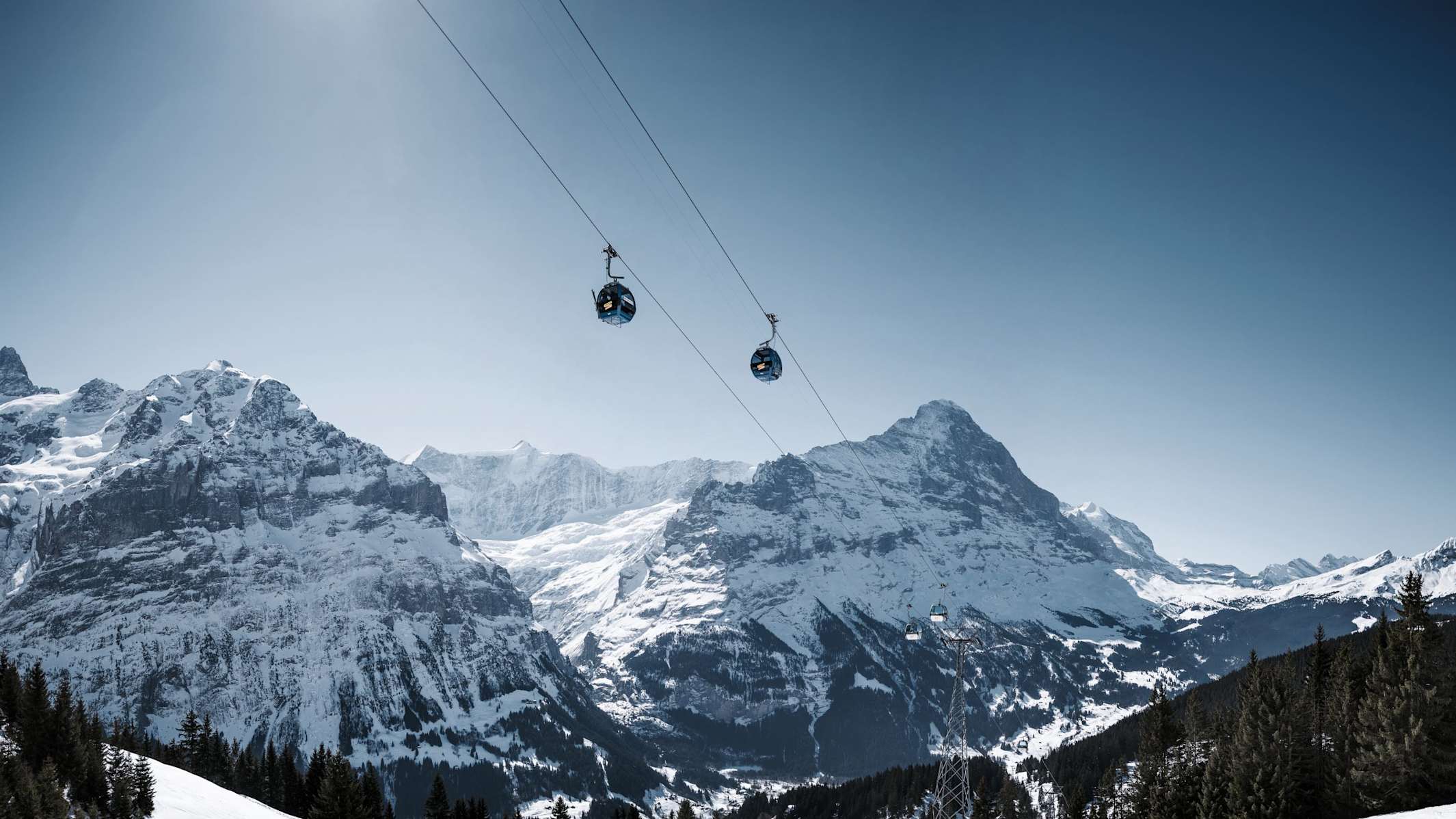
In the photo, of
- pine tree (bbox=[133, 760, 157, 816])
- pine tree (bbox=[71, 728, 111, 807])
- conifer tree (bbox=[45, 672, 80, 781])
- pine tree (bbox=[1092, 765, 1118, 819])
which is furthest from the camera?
pine tree (bbox=[1092, 765, 1118, 819])

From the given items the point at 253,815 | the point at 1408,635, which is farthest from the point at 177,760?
the point at 1408,635

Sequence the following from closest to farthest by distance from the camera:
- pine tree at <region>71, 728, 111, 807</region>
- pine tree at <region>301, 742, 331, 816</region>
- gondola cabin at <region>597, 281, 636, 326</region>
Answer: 1. gondola cabin at <region>597, 281, 636, 326</region>
2. pine tree at <region>71, 728, 111, 807</region>
3. pine tree at <region>301, 742, 331, 816</region>

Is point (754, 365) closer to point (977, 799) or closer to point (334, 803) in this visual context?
point (334, 803)

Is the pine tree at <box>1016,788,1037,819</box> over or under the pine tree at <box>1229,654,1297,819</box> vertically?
under

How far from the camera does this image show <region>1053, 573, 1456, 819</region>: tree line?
5178 centimetres

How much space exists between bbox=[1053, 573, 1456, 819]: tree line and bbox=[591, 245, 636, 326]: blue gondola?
5683 cm

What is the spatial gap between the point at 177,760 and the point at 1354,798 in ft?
444

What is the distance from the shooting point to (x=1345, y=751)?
6419cm

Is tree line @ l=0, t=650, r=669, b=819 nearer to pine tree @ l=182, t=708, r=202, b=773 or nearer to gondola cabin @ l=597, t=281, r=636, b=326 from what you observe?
pine tree @ l=182, t=708, r=202, b=773

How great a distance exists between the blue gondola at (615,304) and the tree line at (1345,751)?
56.8 meters

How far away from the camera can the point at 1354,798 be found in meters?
57.1

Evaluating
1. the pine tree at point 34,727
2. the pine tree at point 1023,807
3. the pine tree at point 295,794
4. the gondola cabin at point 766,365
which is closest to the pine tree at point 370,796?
the pine tree at point 295,794

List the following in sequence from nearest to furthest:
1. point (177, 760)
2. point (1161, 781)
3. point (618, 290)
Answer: point (618, 290) < point (1161, 781) < point (177, 760)

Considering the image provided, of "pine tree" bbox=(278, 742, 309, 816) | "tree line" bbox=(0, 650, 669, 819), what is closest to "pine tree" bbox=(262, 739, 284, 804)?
"pine tree" bbox=(278, 742, 309, 816)
